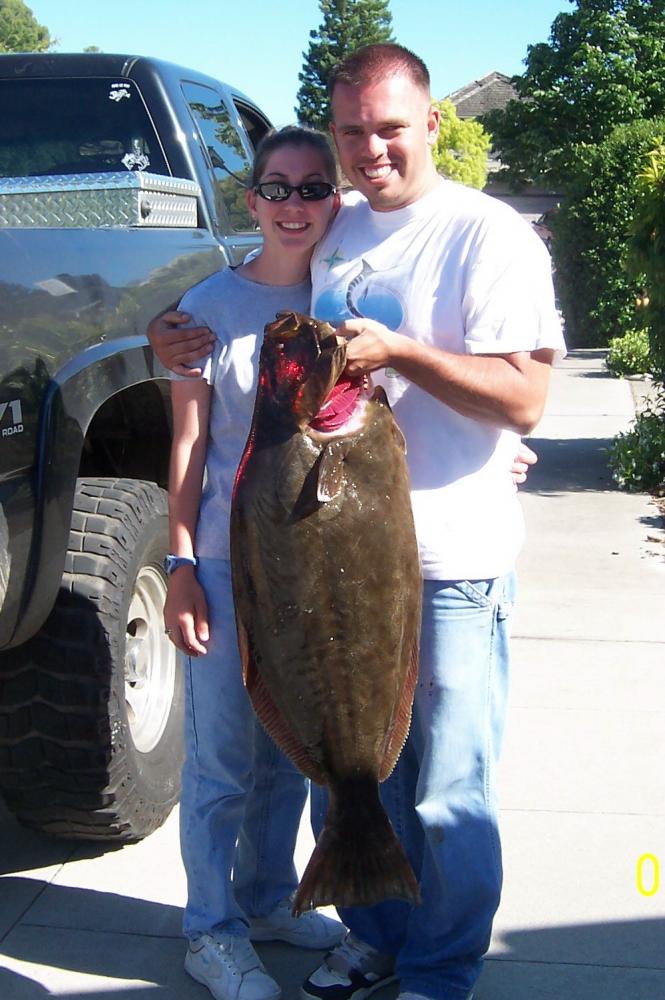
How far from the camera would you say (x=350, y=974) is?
→ 3.08 meters

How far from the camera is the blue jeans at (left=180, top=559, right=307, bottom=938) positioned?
2.93 metres

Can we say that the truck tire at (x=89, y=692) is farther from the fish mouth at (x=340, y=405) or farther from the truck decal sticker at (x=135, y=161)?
the truck decal sticker at (x=135, y=161)

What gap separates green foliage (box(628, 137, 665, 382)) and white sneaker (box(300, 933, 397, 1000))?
629cm

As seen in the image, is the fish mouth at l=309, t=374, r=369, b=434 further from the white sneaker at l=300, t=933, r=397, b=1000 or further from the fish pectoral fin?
the white sneaker at l=300, t=933, r=397, b=1000

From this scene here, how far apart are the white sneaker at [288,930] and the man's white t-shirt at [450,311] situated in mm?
1180

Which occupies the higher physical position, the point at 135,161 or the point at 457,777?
the point at 135,161

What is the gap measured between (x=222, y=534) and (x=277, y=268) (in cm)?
63

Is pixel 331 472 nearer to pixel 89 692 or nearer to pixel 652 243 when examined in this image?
pixel 89 692

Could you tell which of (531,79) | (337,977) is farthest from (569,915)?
(531,79)

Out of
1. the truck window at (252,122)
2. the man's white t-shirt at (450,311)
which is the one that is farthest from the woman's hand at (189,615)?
the truck window at (252,122)

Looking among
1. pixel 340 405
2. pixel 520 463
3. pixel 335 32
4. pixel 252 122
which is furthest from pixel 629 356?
pixel 335 32

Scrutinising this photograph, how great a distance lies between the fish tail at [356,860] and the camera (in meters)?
2.54

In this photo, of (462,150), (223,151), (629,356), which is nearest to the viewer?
(223,151)
